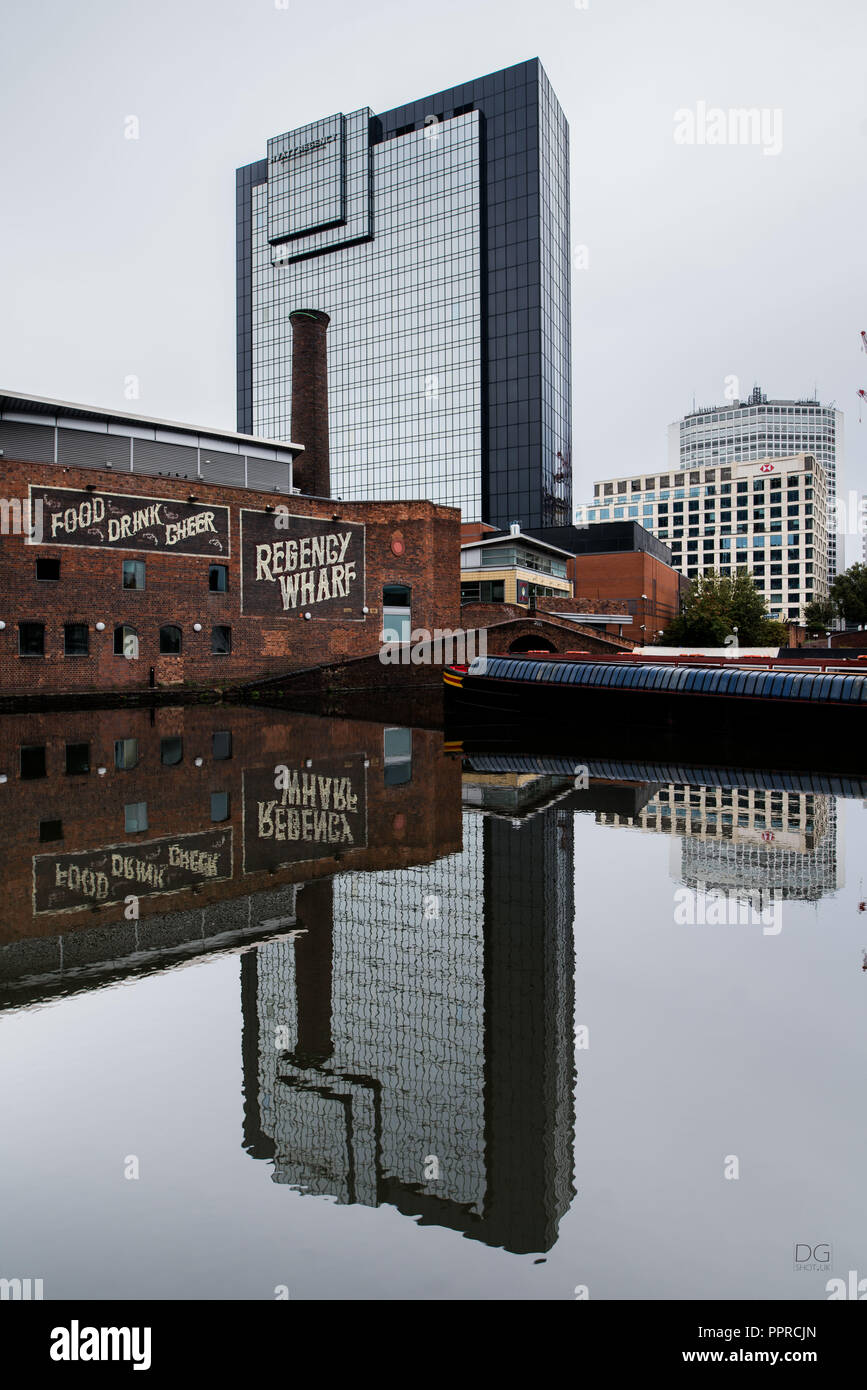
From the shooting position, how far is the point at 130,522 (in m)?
28.1

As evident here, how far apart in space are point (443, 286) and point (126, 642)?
6458 centimetres

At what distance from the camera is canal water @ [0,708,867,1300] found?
2.54m

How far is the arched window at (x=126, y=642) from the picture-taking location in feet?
90.9

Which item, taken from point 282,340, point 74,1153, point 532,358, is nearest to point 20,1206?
point 74,1153

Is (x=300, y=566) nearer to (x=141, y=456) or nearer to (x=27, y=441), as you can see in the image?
(x=141, y=456)

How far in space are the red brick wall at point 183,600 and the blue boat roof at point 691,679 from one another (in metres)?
10.2

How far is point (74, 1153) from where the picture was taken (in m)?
2.99

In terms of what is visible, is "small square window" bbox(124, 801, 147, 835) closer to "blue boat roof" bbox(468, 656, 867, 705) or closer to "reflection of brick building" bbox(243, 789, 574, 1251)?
"reflection of brick building" bbox(243, 789, 574, 1251)

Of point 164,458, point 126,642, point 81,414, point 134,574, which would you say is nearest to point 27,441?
point 81,414

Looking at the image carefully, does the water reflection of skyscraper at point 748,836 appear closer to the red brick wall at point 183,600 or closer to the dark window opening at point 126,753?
the dark window opening at point 126,753

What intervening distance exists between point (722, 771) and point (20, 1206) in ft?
40.1

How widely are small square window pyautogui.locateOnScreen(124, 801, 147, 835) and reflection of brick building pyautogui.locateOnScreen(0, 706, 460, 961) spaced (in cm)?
2

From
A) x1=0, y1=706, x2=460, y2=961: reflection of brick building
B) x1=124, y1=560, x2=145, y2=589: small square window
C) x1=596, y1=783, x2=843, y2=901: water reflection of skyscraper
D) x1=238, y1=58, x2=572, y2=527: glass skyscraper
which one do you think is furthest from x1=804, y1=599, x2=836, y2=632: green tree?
x1=596, y1=783, x2=843, y2=901: water reflection of skyscraper
